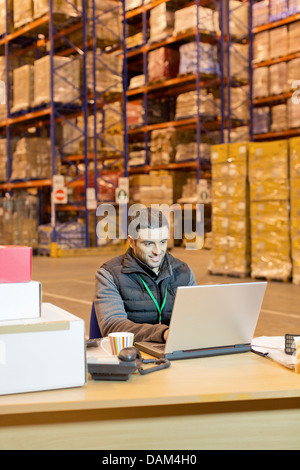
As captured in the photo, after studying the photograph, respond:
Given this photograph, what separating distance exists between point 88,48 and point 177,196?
3531mm

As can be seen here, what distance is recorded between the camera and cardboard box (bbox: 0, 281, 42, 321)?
5.48 feet

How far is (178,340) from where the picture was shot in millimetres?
1973

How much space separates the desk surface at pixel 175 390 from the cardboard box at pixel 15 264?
1.05 ft

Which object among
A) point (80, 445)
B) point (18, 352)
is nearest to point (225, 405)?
point (80, 445)

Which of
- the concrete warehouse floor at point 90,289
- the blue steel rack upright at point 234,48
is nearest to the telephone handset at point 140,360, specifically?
the concrete warehouse floor at point 90,289

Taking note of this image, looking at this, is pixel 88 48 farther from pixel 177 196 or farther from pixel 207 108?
pixel 177 196

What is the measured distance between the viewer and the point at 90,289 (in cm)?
710

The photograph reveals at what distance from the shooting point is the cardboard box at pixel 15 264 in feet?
5.57

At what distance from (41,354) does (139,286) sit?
102cm

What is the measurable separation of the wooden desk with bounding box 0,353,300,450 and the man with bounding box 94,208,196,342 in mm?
804

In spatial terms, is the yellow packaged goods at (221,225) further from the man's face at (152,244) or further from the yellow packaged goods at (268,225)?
Result: the man's face at (152,244)

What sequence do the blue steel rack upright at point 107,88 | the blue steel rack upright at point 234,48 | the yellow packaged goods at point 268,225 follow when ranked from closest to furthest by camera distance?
1. the yellow packaged goods at point 268,225
2. the blue steel rack upright at point 107,88
3. the blue steel rack upright at point 234,48

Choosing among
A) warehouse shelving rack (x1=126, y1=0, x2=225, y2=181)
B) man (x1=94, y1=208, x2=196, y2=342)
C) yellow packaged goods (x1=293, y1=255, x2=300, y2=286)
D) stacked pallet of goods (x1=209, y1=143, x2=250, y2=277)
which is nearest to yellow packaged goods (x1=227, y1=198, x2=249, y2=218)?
stacked pallet of goods (x1=209, y1=143, x2=250, y2=277)

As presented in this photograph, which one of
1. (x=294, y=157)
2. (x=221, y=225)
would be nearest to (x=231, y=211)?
(x=221, y=225)
